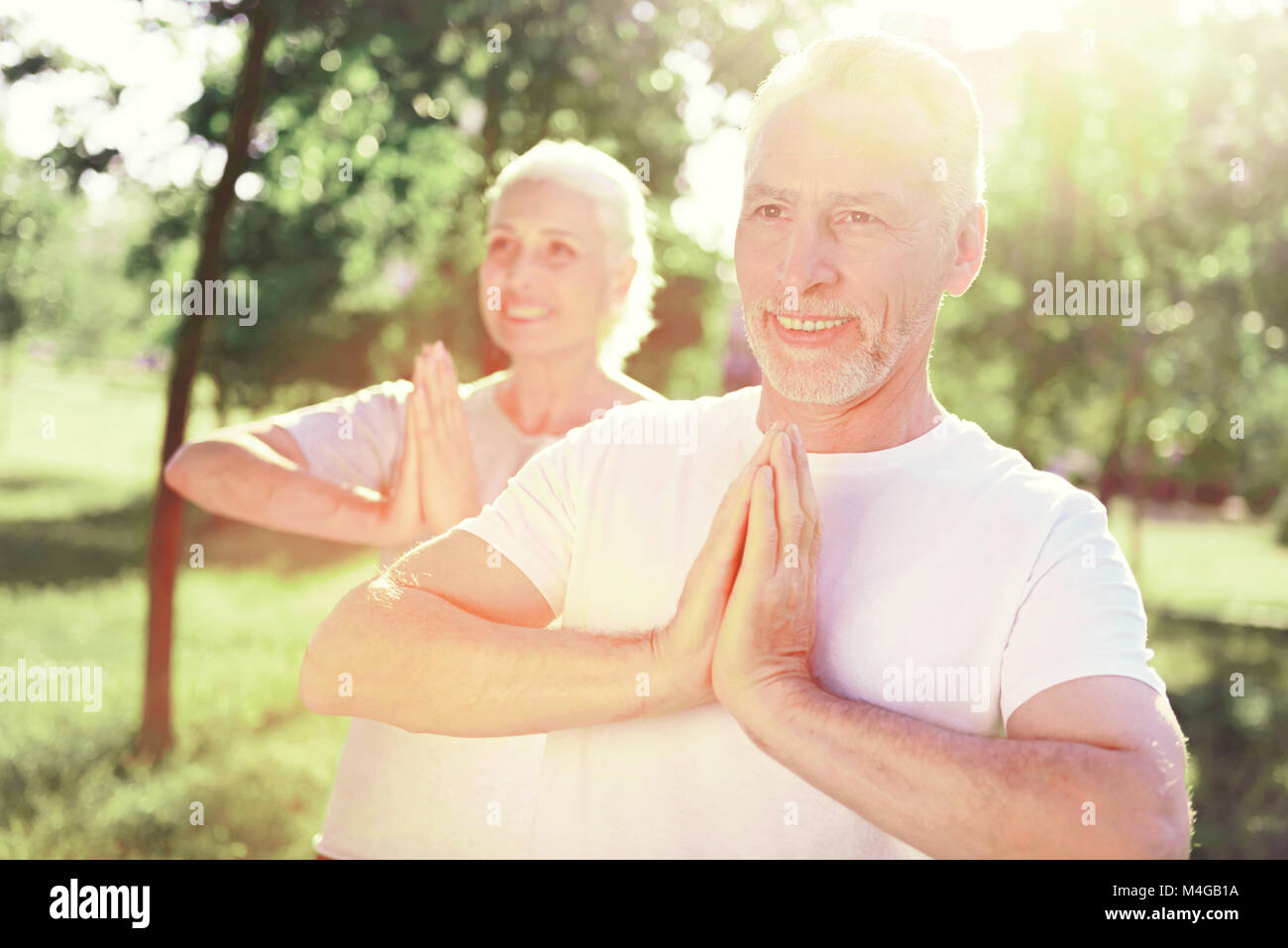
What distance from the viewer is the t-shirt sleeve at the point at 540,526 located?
2.44m

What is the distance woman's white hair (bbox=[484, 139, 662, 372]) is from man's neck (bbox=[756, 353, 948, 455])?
1.67 m

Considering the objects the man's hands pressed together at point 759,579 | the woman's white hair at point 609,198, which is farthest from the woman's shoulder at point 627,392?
the man's hands pressed together at point 759,579

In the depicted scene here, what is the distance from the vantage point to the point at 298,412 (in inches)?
147

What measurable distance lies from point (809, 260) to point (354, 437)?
1877 mm

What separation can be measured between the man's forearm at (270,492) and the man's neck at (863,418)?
146 centimetres

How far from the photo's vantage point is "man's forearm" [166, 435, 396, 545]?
350cm

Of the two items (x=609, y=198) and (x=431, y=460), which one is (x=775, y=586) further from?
(x=609, y=198)

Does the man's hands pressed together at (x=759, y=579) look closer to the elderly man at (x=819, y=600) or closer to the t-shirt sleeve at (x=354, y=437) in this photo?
the elderly man at (x=819, y=600)

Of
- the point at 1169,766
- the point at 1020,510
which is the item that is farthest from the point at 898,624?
the point at 1169,766

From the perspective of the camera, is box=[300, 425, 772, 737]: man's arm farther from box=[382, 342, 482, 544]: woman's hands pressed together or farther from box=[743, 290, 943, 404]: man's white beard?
box=[382, 342, 482, 544]: woman's hands pressed together
